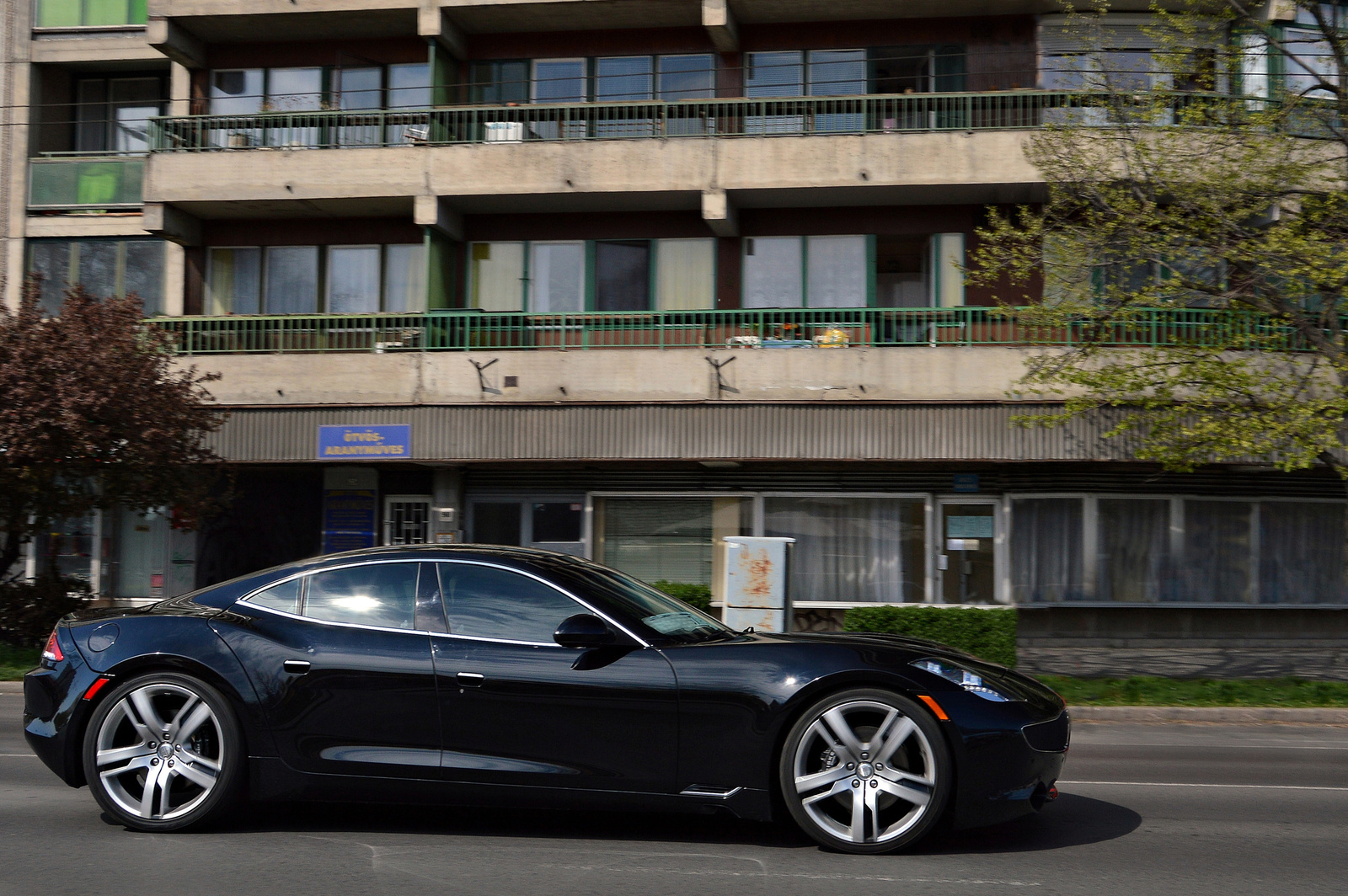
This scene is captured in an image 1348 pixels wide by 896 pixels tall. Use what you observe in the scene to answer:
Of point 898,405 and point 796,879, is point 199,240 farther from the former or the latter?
point 796,879

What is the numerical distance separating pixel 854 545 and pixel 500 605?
13.6 m

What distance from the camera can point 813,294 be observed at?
63.8 feet

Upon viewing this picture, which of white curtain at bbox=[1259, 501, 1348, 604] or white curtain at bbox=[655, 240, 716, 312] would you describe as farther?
white curtain at bbox=[655, 240, 716, 312]

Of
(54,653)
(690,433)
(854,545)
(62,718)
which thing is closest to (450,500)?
(690,433)

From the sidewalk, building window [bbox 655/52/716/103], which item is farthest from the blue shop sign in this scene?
the sidewalk

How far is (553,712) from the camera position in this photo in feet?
17.2

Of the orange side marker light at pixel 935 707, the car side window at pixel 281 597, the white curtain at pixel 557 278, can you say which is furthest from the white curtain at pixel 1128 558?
the car side window at pixel 281 597

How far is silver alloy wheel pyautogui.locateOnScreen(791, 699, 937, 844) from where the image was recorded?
514 centimetres

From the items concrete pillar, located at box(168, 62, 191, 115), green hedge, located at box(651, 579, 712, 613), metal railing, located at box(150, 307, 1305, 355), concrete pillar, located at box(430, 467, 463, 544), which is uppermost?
concrete pillar, located at box(168, 62, 191, 115)

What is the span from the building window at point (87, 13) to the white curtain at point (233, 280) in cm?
484

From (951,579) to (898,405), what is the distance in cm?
313

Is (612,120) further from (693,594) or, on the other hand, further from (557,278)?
(693,594)

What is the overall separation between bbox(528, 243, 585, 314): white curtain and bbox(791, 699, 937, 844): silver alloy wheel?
15.4 meters

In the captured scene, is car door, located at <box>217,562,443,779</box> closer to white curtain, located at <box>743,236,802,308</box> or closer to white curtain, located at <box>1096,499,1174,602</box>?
white curtain, located at <box>743,236,802,308</box>
